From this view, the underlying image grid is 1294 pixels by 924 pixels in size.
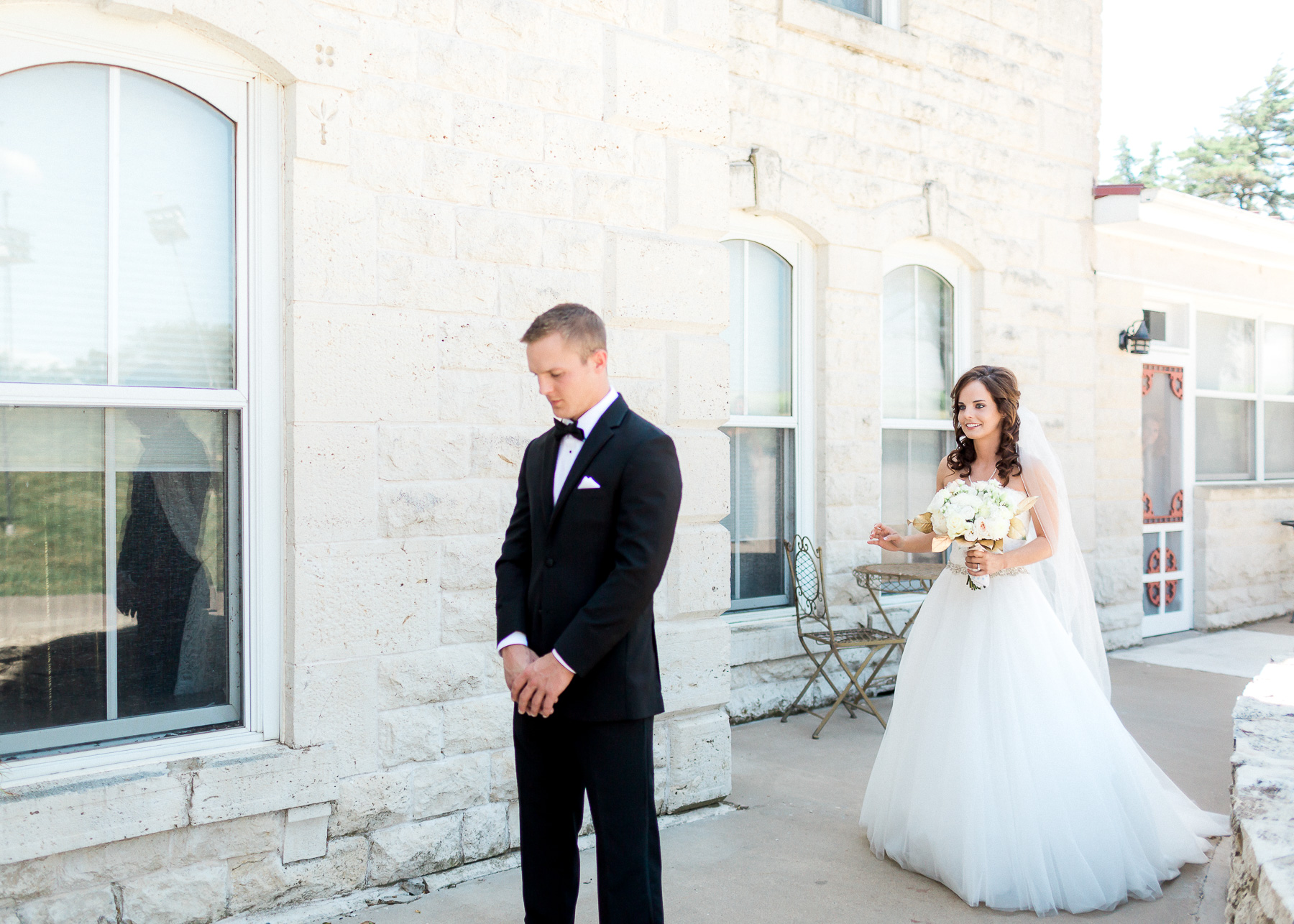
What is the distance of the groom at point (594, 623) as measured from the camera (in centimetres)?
253

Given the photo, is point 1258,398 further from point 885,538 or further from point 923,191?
point 885,538

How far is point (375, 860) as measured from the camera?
3473 mm

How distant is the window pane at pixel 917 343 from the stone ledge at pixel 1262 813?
313 centimetres

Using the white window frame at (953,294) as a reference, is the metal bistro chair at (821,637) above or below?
below

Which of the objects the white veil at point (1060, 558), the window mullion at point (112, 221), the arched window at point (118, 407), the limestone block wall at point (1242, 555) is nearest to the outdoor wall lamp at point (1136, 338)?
the limestone block wall at point (1242, 555)

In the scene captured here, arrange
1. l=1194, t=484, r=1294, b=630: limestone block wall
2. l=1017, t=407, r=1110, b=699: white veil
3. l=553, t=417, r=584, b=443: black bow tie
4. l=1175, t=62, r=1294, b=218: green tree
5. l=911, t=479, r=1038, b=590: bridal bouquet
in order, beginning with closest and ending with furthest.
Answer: l=553, t=417, r=584, b=443: black bow tie < l=911, t=479, r=1038, b=590: bridal bouquet < l=1017, t=407, r=1110, b=699: white veil < l=1194, t=484, r=1294, b=630: limestone block wall < l=1175, t=62, r=1294, b=218: green tree

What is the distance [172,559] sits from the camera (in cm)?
325

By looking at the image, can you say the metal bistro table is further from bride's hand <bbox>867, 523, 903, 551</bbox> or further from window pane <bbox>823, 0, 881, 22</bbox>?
window pane <bbox>823, 0, 881, 22</bbox>

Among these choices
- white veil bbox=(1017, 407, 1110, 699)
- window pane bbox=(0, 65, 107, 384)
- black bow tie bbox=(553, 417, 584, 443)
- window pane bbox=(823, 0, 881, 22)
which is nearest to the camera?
black bow tie bbox=(553, 417, 584, 443)

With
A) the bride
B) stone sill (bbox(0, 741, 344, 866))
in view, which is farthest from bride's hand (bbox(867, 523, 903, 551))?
stone sill (bbox(0, 741, 344, 866))

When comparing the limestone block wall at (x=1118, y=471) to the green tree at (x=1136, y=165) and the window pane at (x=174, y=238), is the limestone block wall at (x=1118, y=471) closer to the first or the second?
the window pane at (x=174, y=238)

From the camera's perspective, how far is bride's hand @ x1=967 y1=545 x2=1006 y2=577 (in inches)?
148

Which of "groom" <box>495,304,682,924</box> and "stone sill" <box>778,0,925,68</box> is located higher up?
"stone sill" <box>778,0,925,68</box>

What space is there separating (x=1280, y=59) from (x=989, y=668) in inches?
1271
